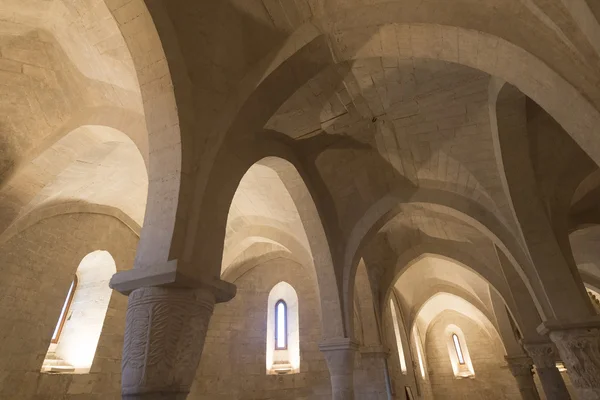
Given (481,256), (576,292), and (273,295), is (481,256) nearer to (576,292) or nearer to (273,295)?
(576,292)

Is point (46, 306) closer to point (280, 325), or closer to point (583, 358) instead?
point (280, 325)

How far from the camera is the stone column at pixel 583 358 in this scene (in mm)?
4457

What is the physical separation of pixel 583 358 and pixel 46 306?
880 cm

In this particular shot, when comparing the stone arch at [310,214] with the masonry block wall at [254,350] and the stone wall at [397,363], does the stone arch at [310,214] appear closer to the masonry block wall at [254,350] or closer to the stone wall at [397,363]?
the masonry block wall at [254,350]

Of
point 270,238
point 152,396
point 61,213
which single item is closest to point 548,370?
point 270,238

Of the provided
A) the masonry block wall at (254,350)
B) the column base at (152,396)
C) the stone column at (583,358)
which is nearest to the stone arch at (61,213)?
the masonry block wall at (254,350)

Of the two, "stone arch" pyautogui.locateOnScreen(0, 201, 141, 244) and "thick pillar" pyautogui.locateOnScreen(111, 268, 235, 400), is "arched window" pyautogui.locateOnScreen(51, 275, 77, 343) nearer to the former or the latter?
"stone arch" pyautogui.locateOnScreen(0, 201, 141, 244)

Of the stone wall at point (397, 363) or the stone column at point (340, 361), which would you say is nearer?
the stone column at point (340, 361)

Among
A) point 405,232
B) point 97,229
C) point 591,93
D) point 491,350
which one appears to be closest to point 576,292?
point 591,93

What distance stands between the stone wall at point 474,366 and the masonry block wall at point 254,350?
35.9 feet

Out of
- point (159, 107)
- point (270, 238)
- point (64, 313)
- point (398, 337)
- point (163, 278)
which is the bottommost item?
point (163, 278)

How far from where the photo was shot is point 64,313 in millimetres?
7293

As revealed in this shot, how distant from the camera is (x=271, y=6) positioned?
3.89m

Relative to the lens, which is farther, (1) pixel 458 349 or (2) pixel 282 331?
(1) pixel 458 349
